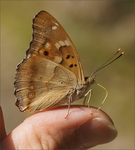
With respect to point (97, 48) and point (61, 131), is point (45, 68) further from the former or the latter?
point (97, 48)

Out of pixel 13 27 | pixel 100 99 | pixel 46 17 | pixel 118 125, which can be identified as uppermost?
pixel 13 27

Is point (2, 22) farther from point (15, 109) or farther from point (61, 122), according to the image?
point (61, 122)

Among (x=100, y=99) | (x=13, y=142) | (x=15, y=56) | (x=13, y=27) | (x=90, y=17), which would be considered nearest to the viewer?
(x=13, y=142)

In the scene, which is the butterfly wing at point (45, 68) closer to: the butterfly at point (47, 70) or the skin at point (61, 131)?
the butterfly at point (47, 70)

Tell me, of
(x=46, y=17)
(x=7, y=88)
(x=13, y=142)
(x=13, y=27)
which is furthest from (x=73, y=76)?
(x=13, y=27)

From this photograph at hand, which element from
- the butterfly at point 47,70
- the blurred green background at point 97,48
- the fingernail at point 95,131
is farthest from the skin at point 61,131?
the blurred green background at point 97,48
